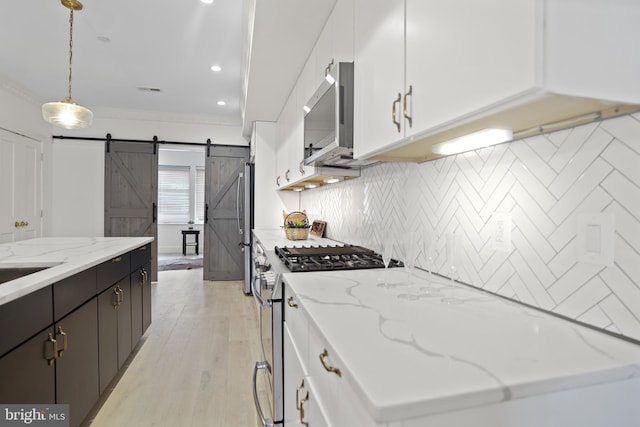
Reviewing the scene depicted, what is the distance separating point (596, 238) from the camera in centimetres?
80

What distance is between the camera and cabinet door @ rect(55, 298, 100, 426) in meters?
1.46

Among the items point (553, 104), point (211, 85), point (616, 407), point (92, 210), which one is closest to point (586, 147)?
point (553, 104)

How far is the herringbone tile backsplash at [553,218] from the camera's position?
2.48 ft

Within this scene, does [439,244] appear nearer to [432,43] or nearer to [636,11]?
[432,43]

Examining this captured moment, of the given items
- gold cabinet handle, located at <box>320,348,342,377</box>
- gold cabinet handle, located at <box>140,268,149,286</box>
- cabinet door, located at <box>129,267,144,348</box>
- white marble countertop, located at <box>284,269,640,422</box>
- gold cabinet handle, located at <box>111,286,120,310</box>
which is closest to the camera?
white marble countertop, located at <box>284,269,640,422</box>

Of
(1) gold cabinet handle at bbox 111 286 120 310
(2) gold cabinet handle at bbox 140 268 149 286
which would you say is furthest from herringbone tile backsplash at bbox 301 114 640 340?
(2) gold cabinet handle at bbox 140 268 149 286

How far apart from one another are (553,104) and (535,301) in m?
0.57

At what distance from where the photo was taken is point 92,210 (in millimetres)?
5117

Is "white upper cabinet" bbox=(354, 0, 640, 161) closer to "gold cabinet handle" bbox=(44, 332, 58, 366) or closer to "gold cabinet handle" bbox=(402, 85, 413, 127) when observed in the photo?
"gold cabinet handle" bbox=(402, 85, 413, 127)

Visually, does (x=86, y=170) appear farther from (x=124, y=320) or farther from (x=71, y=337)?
(x=71, y=337)

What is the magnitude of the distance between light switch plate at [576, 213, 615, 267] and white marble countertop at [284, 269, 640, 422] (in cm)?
17

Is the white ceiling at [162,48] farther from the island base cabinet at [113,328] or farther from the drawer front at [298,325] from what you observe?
the island base cabinet at [113,328]

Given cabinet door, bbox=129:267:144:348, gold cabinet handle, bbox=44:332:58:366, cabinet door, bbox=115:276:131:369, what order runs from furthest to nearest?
1. cabinet door, bbox=129:267:144:348
2. cabinet door, bbox=115:276:131:369
3. gold cabinet handle, bbox=44:332:58:366

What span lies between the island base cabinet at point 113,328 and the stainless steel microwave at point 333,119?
4.86ft
